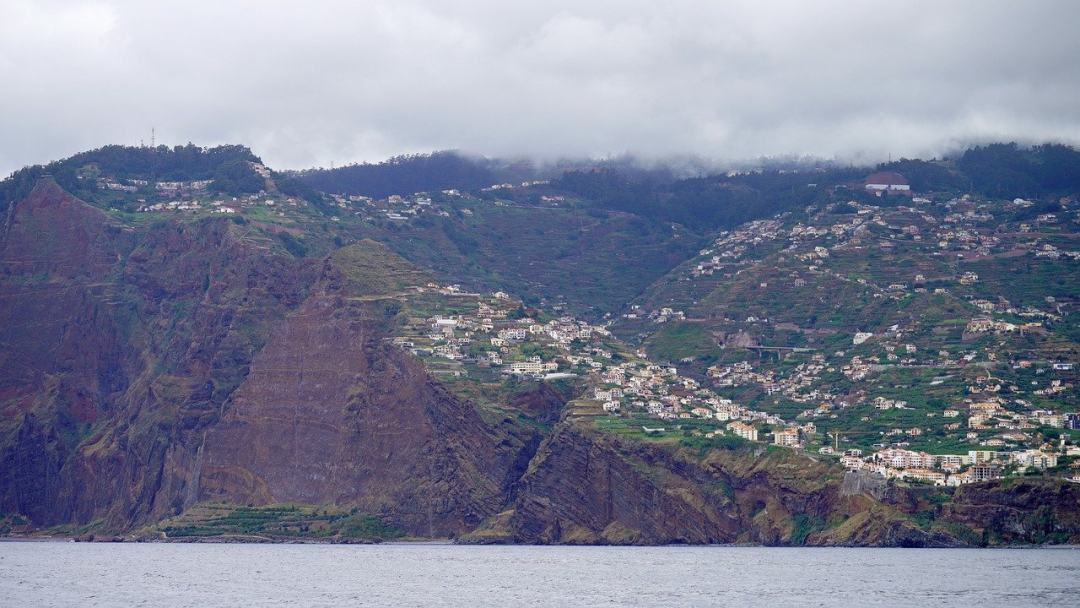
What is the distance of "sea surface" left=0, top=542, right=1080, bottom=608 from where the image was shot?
101 m

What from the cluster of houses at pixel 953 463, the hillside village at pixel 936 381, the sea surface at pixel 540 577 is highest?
the hillside village at pixel 936 381

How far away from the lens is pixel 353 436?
546ft

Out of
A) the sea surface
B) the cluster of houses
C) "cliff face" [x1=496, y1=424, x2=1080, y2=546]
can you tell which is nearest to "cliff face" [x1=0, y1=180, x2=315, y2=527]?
the sea surface

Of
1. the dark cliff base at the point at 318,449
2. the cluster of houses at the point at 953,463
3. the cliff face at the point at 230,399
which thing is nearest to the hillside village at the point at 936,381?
the cluster of houses at the point at 953,463

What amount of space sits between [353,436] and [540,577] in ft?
169

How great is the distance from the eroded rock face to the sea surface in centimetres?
633

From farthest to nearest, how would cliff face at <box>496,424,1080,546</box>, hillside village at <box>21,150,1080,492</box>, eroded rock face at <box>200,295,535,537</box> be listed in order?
eroded rock face at <box>200,295,535,537</box>
hillside village at <box>21,150,1080,492</box>
cliff face at <box>496,424,1080,546</box>

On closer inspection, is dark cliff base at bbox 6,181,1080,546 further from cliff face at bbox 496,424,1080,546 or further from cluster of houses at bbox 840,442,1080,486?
cluster of houses at bbox 840,442,1080,486

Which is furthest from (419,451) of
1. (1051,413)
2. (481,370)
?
(1051,413)

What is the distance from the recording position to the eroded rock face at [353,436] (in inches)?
6245

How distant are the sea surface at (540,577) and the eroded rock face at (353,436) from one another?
6334 millimetres

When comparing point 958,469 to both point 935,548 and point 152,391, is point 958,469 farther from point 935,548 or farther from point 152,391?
point 152,391

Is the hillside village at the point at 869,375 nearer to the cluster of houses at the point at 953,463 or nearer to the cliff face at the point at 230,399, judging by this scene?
the cluster of houses at the point at 953,463

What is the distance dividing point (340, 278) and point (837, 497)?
183ft
